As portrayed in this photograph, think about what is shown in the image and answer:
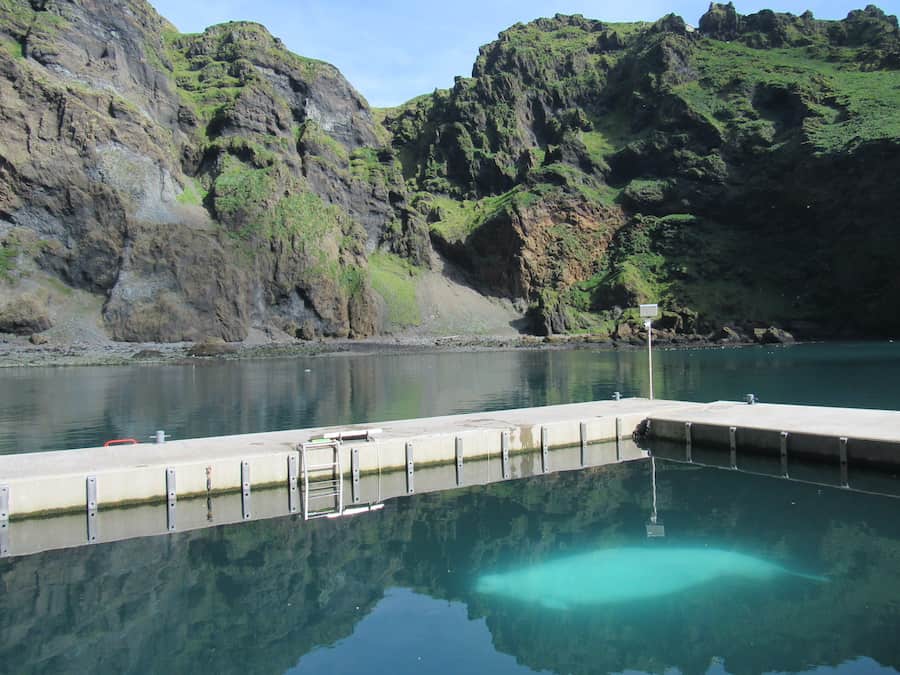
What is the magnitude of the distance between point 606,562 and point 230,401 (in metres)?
38.7

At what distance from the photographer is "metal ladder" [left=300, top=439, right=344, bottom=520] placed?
20062 millimetres

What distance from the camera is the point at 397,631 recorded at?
1284 centimetres

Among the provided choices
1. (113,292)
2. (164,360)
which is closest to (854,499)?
(164,360)

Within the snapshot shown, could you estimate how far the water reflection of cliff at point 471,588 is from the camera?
39.0 feet

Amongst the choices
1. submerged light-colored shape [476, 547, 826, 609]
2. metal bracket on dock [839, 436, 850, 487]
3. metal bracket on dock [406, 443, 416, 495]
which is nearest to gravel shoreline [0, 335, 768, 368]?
metal bracket on dock [406, 443, 416, 495]

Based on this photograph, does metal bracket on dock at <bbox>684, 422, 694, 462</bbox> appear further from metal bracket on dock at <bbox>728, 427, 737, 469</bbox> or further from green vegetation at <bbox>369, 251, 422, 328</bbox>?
green vegetation at <bbox>369, 251, 422, 328</bbox>

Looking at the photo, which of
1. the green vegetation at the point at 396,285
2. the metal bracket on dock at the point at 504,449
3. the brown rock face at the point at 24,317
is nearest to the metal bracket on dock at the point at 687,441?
the metal bracket on dock at the point at 504,449

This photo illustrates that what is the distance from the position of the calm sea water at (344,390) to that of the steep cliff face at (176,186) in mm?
39592

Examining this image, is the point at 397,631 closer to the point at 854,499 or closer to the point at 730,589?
the point at 730,589

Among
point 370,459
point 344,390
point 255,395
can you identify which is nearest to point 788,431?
point 370,459

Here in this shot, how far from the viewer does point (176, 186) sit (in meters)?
136

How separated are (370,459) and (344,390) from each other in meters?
35.1

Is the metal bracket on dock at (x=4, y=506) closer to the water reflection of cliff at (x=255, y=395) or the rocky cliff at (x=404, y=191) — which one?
the water reflection of cliff at (x=255, y=395)

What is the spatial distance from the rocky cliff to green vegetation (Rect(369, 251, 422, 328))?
66 cm
